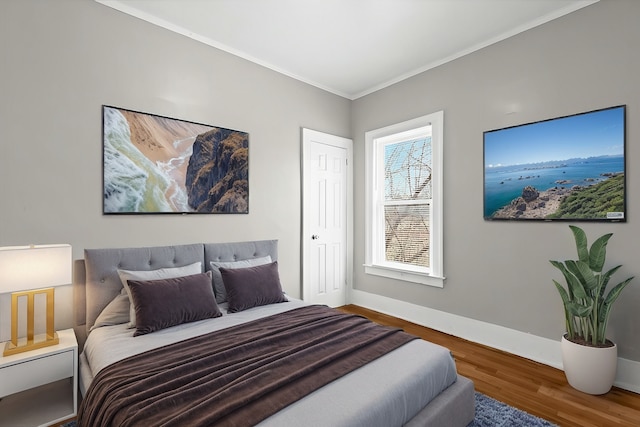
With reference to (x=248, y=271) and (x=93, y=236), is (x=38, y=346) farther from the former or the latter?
(x=248, y=271)

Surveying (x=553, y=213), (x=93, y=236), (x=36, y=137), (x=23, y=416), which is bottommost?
(x=23, y=416)

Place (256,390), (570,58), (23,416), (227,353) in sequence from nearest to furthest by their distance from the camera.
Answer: (256,390) < (227,353) < (23,416) < (570,58)

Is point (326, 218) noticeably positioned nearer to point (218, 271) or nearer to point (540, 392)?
point (218, 271)

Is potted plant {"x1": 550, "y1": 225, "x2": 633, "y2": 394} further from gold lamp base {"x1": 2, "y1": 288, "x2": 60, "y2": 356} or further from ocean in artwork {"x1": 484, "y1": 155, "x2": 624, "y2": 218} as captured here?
gold lamp base {"x1": 2, "y1": 288, "x2": 60, "y2": 356}

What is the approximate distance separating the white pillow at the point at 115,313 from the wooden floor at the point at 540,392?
102 inches

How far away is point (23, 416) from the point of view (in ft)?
6.17

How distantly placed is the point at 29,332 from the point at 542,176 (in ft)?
12.7

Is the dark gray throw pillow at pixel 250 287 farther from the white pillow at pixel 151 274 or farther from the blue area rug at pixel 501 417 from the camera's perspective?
the blue area rug at pixel 501 417

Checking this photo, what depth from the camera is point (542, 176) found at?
2668 mm

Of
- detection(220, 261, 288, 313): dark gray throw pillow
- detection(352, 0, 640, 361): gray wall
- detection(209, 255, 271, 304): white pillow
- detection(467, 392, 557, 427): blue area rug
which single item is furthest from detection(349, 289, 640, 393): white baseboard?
detection(209, 255, 271, 304): white pillow

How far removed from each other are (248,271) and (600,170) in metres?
2.85

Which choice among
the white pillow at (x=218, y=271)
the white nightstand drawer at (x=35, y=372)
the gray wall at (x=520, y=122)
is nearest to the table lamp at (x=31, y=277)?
the white nightstand drawer at (x=35, y=372)

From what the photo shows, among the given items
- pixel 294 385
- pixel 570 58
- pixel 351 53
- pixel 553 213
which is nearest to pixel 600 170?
pixel 553 213

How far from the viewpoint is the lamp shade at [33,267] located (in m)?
1.79
